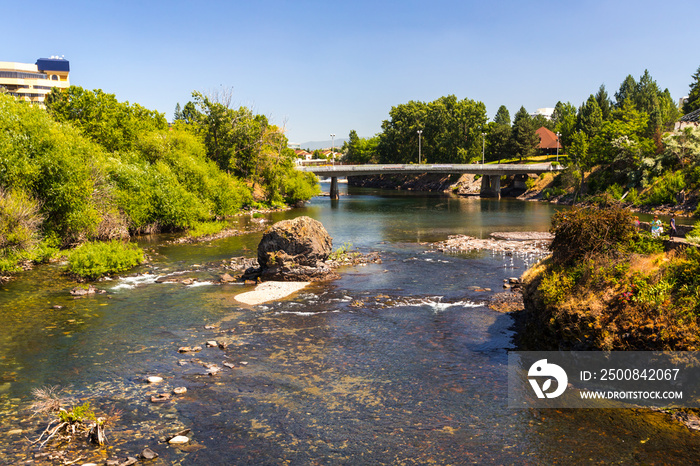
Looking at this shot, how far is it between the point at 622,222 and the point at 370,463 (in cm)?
1635

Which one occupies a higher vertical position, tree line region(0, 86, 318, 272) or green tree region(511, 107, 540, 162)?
green tree region(511, 107, 540, 162)

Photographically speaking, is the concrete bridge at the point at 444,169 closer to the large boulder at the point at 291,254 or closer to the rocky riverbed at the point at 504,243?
the rocky riverbed at the point at 504,243

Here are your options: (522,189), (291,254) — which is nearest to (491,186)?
(522,189)

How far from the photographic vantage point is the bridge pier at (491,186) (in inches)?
4924

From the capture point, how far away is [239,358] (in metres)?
21.2

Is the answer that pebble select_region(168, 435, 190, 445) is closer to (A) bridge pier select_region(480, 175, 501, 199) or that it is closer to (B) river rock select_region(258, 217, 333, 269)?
(B) river rock select_region(258, 217, 333, 269)

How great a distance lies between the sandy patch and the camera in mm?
30219

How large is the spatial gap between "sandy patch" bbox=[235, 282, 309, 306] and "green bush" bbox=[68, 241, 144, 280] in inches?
469

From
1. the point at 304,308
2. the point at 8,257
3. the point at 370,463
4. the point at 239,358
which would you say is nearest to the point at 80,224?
the point at 8,257

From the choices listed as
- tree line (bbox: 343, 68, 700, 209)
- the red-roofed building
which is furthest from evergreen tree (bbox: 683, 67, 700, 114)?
the red-roofed building

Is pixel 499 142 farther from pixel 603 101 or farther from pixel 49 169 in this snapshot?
pixel 49 169

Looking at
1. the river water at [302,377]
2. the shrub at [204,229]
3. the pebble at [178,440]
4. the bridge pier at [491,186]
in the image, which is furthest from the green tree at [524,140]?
the pebble at [178,440]

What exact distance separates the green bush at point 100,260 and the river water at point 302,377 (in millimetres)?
1336

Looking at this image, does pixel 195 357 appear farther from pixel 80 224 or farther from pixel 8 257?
pixel 80 224
